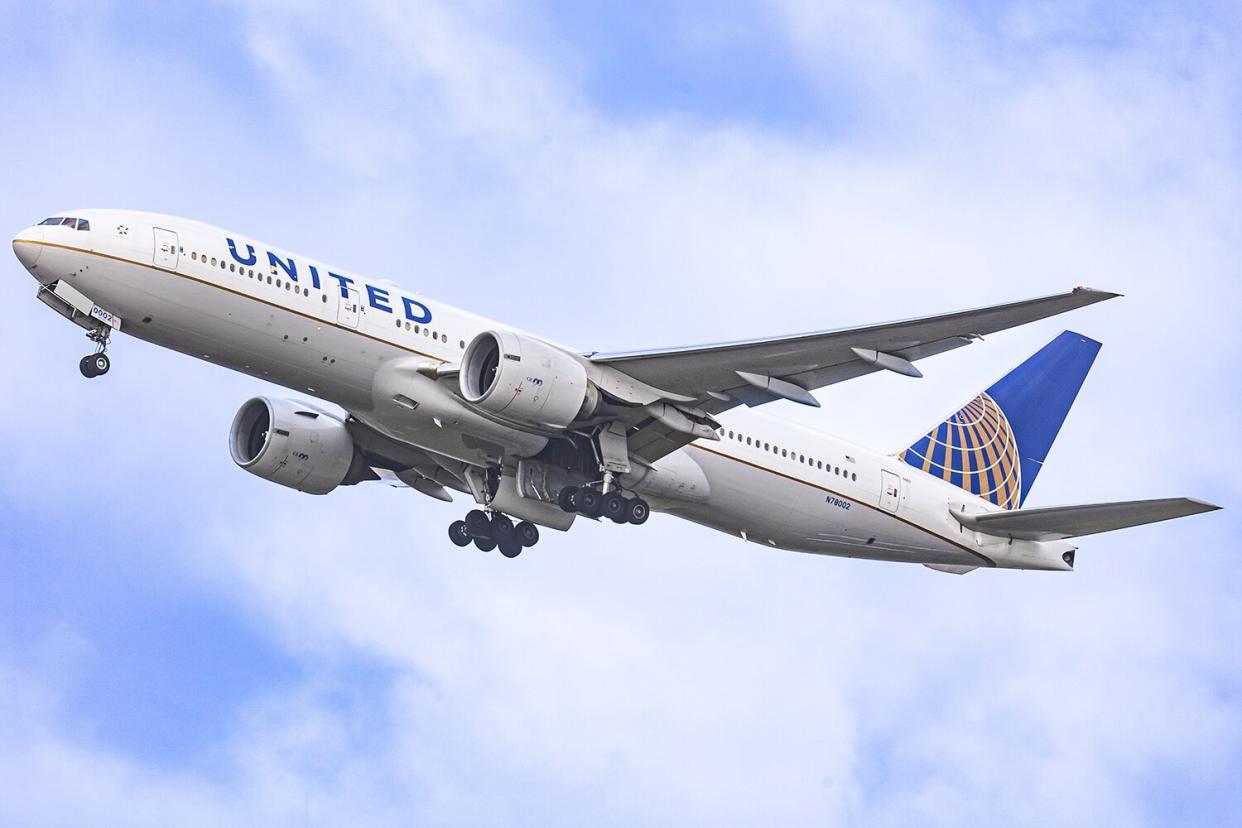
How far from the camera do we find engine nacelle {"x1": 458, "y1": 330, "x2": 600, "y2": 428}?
31172mm

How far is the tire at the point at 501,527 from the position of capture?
38.3 m

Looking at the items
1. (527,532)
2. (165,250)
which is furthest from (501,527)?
(165,250)

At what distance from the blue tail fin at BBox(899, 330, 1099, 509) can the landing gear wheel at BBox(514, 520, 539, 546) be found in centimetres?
857

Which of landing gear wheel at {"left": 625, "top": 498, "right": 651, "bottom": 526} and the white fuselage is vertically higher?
the white fuselage

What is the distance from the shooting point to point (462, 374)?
3155 cm

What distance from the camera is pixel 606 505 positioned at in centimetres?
3409

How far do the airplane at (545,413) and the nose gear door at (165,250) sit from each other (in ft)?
0.12

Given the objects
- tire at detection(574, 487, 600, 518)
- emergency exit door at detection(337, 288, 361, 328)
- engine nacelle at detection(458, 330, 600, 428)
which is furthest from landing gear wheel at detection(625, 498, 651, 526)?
emergency exit door at detection(337, 288, 361, 328)

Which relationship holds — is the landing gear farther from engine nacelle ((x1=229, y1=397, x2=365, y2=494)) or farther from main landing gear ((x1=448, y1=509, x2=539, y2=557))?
main landing gear ((x1=448, y1=509, x2=539, y2=557))

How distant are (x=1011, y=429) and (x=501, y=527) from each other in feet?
42.3

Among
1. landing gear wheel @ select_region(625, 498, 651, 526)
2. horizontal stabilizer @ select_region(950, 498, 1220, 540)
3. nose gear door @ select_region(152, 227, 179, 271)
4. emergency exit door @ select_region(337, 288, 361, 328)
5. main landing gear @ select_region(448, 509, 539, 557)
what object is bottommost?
horizontal stabilizer @ select_region(950, 498, 1220, 540)

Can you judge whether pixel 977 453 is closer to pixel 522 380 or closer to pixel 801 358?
pixel 801 358

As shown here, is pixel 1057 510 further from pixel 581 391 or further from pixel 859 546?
pixel 581 391

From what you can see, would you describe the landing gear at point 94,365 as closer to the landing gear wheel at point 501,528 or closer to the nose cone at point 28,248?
the nose cone at point 28,248
